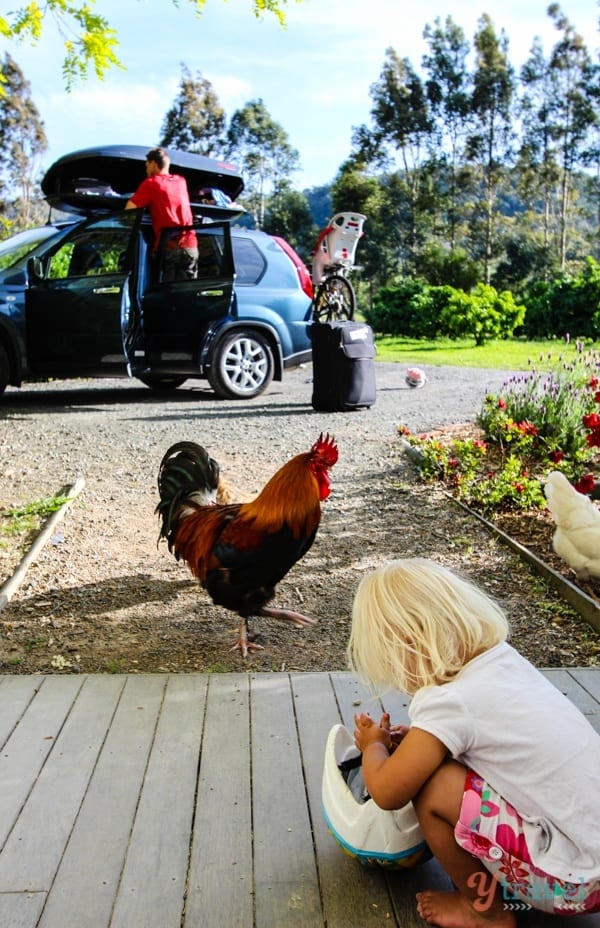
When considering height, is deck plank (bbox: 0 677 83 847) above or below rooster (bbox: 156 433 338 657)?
below

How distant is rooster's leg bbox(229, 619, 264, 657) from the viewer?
169 inches

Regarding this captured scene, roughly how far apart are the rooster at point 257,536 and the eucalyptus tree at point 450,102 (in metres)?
43.1

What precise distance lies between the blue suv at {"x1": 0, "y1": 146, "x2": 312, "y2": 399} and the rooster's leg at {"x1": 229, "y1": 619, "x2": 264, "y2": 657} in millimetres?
6441

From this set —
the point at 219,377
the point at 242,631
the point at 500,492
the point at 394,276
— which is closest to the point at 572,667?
the point at 242,631

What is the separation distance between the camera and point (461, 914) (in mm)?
2207

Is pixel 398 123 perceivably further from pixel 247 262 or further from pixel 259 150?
pixel 247 262

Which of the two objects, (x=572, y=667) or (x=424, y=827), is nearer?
(x=424, y=827)

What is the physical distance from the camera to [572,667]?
13.2 feet

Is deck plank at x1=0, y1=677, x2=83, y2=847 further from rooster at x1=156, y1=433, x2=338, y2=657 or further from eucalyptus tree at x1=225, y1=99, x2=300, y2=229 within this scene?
eucalyptus tree at x1=225, y1=99, x2=300, y2=229

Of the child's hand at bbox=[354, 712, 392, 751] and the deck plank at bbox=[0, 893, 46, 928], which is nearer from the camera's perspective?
the deck plank at bbox=[0, 893, 46, 928]

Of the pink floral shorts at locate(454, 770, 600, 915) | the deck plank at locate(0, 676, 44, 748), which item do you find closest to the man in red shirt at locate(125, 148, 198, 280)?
the deck plank at locate(0, 676, 44, 748)

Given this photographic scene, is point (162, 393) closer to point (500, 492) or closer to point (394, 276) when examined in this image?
point (500, 492)

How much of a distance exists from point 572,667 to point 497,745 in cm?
203

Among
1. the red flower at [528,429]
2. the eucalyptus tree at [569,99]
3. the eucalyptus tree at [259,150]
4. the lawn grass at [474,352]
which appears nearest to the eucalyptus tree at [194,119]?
the eucalyptus tree at [259,150]
